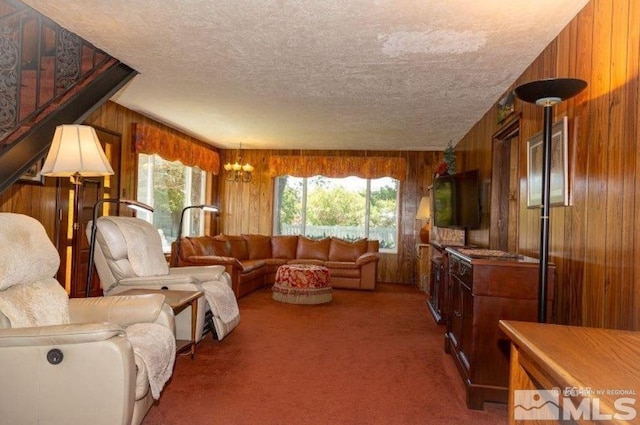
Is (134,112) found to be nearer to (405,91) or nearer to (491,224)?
(405,91)

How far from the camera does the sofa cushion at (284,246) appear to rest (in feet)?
23.1

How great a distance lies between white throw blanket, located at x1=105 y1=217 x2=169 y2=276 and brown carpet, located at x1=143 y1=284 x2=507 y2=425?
0.74 m

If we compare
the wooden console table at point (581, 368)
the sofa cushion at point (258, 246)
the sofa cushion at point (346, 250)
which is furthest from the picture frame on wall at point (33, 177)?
the sofa cushion at point (346, 250)

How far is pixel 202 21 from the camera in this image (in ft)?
8.44

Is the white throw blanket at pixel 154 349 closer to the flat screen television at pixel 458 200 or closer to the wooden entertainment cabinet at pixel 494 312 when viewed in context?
the wooden entertainment cabinet at pixel 494 312

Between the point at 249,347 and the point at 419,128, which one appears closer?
the point at 249,347

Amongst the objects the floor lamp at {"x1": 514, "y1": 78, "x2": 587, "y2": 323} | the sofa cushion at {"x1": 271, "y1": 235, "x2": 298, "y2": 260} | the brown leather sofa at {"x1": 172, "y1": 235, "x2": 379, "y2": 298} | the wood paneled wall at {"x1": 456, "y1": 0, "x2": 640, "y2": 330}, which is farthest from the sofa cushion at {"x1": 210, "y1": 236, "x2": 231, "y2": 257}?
the floor lamp at {"x1": 514, "y1": 78, "x2": 587, "y2": 323}

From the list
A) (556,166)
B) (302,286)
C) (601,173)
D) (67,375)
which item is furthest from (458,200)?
(67,375)

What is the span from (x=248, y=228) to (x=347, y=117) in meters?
3.58

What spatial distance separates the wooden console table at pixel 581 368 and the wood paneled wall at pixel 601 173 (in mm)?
686

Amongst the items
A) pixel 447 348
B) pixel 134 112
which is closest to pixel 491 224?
pixel 447 348

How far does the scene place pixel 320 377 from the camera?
279 centimetres

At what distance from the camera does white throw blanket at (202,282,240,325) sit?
3.30 m

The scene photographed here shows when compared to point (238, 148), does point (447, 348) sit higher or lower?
lower
